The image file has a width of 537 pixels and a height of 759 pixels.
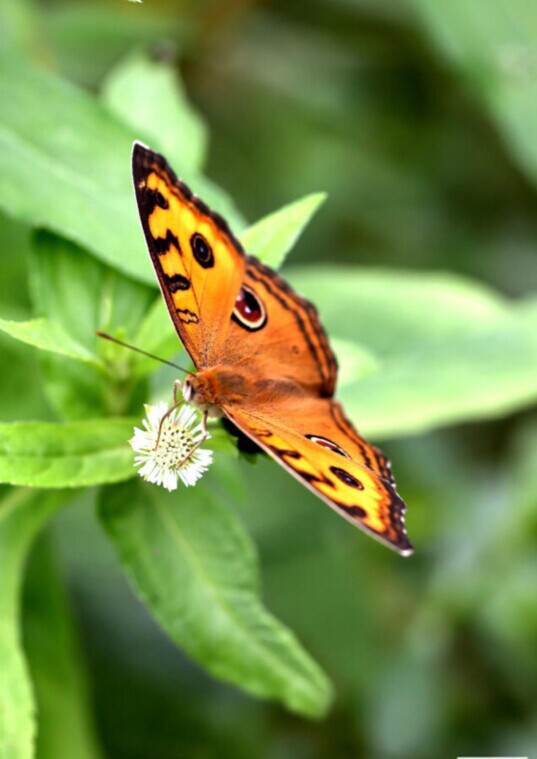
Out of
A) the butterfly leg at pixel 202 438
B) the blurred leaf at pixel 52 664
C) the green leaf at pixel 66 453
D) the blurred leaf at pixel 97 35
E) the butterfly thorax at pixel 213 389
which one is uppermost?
the blurred leaf at pixel 97 35

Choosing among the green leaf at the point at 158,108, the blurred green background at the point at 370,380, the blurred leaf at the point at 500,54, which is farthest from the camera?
the blurred leaf at the point at 500,54

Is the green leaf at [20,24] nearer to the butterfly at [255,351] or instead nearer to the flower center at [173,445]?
the butterfly at [255,351]

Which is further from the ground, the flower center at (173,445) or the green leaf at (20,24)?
the green leaf at (20,24)

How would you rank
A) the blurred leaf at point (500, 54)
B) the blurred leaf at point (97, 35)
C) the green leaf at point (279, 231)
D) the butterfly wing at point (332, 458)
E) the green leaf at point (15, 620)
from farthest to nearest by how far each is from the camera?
the blurred leaf at point (97, 35) < the blurred leaf at point (500, 54) < the green leaf at point (279, 231) < the green leaf at point (15, 620) < the butterfly wing at point (332, 458)

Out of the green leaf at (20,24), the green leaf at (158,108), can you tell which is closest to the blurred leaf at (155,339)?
the green leaf at (158,108)

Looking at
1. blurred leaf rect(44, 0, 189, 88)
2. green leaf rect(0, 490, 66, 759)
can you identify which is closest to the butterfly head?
green leaf rect(0, 490, 66, 759)

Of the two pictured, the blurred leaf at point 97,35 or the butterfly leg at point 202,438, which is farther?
the blurred leaf at point 97,35

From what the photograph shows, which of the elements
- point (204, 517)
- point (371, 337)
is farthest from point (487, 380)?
point (204, 517)
